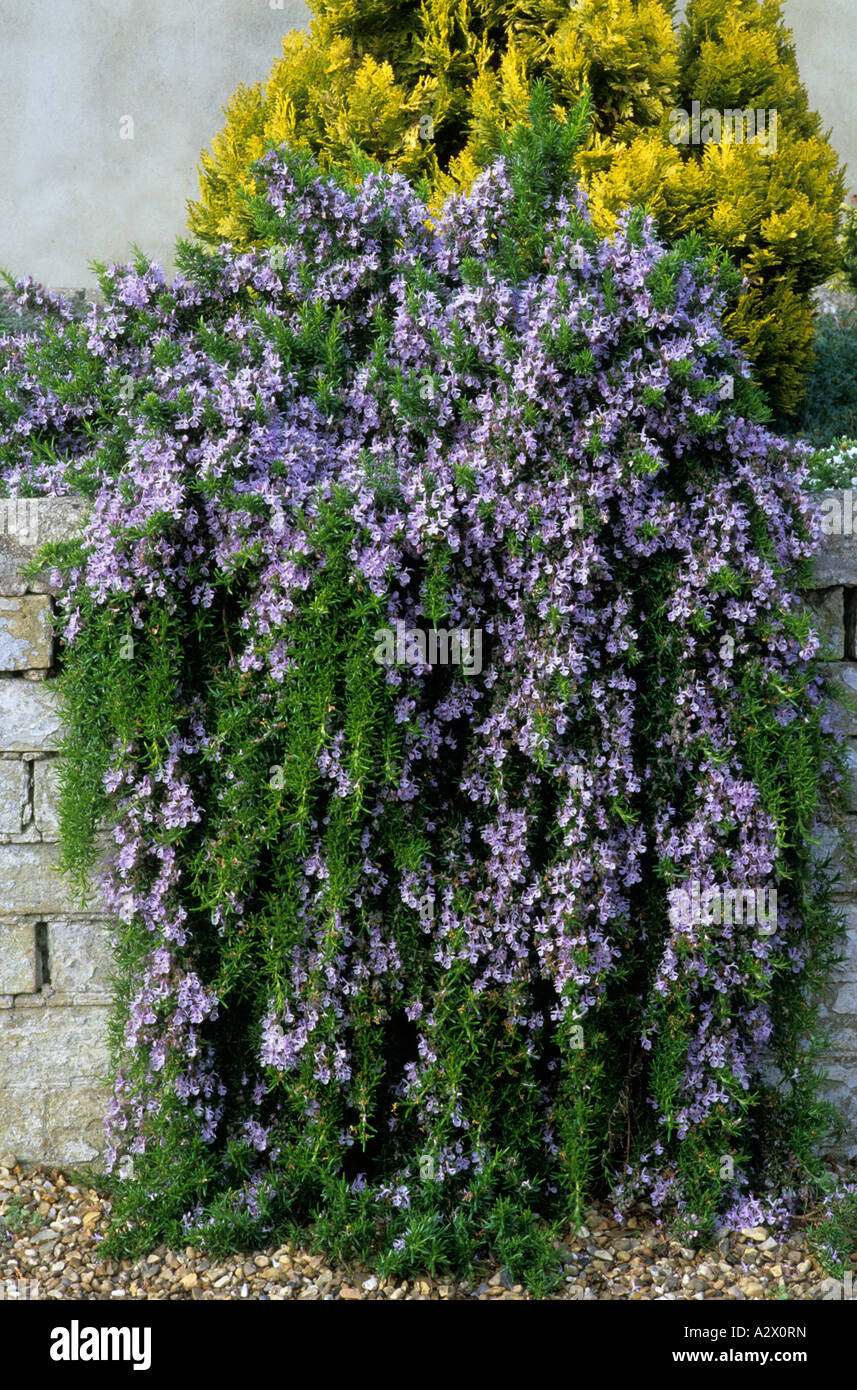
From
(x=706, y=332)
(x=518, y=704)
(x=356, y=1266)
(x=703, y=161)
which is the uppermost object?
(x=703, y=161)

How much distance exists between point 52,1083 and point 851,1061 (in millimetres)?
2337

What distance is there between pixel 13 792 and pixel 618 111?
3.60 metres

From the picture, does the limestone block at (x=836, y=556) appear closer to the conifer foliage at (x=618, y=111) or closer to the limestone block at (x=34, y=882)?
the conifer foliage at (x=618, y=111)

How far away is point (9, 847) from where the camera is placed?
3332mm

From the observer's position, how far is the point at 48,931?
3.36 m

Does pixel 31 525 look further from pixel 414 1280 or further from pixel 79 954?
pixel 414 1280

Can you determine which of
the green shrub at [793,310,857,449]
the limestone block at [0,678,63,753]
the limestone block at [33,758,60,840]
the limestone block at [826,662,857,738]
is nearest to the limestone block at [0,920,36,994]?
the limestone block at [33,758,60,840]

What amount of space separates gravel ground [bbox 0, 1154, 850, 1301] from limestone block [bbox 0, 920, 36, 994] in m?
0.62

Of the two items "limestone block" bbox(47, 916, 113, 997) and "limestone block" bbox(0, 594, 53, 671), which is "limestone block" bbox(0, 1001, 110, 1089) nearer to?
"limestone block" bbox(47, 916, 113, 997)

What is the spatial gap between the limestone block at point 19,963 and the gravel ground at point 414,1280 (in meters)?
0.62

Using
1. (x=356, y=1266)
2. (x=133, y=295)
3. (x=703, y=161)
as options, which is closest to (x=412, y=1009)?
(x=356, y=1266)

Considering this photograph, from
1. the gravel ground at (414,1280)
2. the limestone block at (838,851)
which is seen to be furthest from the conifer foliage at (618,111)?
the gravel ground at (414,1280)

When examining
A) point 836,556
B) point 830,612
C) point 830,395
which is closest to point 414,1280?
point 830,612

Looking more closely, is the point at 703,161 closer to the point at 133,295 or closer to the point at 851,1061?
the point at 133,295
